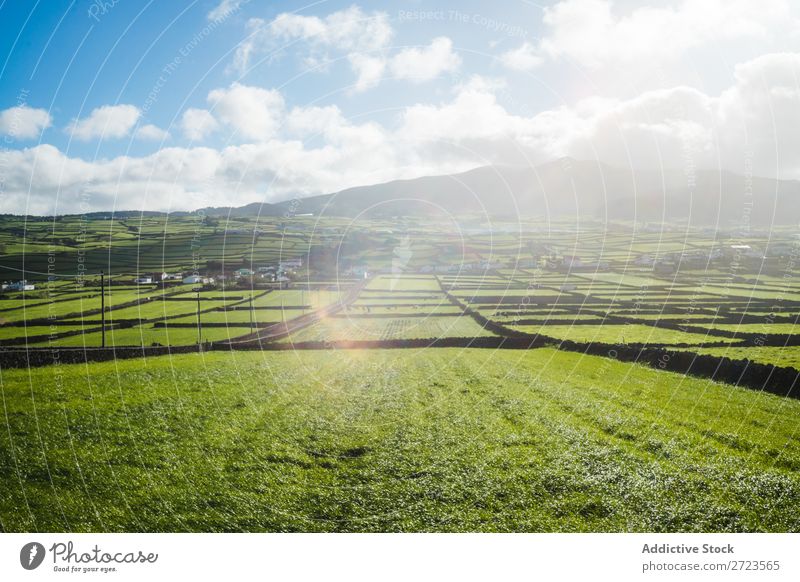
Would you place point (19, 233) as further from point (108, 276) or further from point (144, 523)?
point (144, 523)

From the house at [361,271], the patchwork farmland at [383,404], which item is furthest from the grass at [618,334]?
the house at [361,271]

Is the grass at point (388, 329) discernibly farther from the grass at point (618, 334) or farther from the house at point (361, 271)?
the house at point (361, 271)

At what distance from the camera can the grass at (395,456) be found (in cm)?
953

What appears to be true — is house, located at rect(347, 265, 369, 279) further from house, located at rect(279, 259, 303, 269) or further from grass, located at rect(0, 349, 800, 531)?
grass, located at rect(0, 349, 800, 531)

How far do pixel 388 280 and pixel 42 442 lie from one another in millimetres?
34072

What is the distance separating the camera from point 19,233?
1676 inches

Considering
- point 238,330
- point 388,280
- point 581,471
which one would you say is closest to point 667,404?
point 581,471

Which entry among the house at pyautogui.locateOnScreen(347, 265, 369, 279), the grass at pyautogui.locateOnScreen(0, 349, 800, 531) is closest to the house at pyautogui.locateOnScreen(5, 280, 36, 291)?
the grass at pyautogui.locateOnScreen(0, 349, 800, 531)
